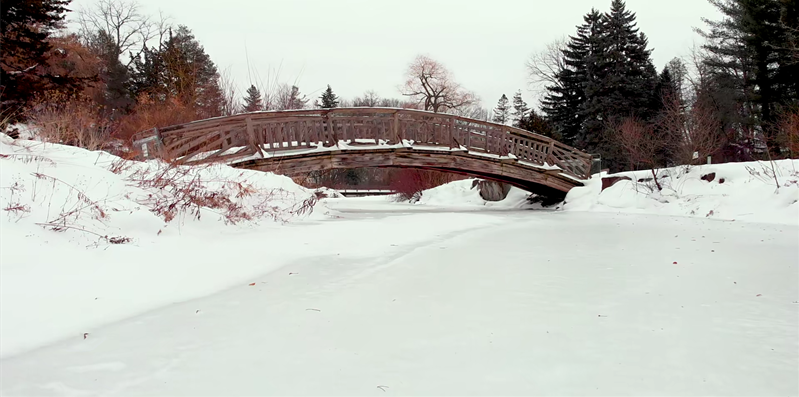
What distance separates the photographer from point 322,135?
31.8 feet

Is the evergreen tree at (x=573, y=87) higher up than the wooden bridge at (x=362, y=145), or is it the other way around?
the evergreen tree at (x=573, y=87)

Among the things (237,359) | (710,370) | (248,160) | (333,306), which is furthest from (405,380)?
(248,160)

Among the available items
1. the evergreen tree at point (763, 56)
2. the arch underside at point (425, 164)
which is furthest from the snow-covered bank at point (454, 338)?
the evergreen tree at point (763, 56)

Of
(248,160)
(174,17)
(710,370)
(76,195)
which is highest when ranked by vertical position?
(174,17)

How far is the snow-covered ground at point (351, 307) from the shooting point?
1624 mm

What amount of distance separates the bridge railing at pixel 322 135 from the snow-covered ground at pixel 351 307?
10.6ft

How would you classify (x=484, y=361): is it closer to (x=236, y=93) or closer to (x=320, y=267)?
(x=320, y=267)

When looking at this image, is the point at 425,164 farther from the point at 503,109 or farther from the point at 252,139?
the point at 503,109

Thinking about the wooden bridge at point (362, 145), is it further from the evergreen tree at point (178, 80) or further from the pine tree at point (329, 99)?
the pine tree at point (329, 99)

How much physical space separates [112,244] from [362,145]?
23.3 ft

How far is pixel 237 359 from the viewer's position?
1.78 meters

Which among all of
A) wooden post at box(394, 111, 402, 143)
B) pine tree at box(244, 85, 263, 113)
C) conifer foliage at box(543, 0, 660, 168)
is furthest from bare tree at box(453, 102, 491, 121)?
wooden post at box(394, 111, 402, 143)

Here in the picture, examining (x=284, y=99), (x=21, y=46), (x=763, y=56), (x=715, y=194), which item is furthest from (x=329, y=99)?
(x=715, y=194)

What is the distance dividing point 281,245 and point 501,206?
12.0 meters
